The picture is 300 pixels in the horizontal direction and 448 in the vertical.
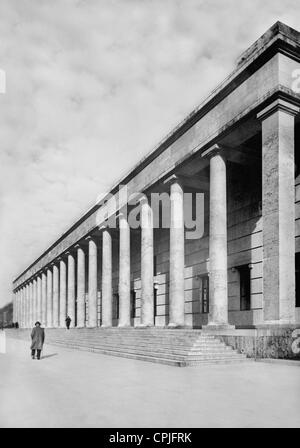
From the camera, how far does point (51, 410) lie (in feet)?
27.3

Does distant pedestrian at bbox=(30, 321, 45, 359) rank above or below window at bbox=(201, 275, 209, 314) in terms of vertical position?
below

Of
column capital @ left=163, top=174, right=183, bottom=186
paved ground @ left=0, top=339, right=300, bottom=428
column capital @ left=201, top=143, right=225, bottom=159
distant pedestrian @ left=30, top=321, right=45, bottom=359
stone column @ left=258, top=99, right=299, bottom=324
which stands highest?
column capital @ left=201, top=143, right=225, bottom=159

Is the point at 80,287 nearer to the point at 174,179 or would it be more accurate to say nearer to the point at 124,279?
the point at 124,279

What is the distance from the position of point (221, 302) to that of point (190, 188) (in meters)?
10.9

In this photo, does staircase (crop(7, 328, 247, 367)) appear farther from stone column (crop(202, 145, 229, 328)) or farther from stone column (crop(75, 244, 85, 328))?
stone column (crop(75, 244, 85, 328))

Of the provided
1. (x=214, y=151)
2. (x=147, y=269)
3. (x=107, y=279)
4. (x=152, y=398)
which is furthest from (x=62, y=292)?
(x=152, y=398)

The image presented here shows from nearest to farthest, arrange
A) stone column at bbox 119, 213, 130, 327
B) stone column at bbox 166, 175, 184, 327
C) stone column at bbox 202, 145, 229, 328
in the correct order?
stone column at bbox 202, 145, 229, 328
stone column at bbox 166, 175, 184, 327
stone column at bbox 119, 213, 130, 327

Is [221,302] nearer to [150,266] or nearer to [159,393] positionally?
[150,266]

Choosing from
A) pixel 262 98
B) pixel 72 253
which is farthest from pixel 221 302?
pixel 72 253

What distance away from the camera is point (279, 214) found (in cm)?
1845

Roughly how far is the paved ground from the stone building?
559cm

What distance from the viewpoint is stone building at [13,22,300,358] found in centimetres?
1880

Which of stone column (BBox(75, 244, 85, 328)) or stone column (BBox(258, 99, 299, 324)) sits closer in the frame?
stone column (BBox(258, 99, 299, 324))

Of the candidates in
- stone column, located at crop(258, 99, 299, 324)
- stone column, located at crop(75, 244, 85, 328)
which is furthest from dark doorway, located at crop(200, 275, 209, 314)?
stone column, located at crop(75, 244, 85, 328)
